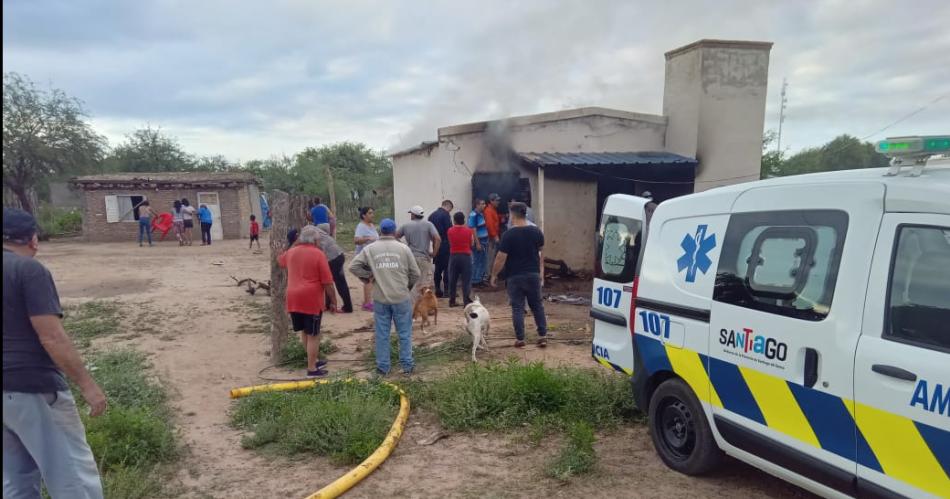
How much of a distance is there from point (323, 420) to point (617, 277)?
8.83ft

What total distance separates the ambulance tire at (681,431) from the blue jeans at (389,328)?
289 cm

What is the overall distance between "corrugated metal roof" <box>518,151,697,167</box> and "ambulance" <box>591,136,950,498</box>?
6918mm

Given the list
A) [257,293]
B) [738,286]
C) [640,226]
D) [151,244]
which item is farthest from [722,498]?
[151,244]

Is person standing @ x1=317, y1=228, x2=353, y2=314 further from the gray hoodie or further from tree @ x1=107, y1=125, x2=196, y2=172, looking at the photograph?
tree @ x1=107, y1=125, x2=196, y2=172

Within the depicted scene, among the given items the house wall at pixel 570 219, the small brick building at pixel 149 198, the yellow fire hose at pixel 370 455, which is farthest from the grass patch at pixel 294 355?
the small brick building at pixel 149 198

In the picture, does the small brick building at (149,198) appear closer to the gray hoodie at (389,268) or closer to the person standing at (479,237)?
the person standing at (479,237)

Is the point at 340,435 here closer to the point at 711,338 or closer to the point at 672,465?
the point at 672,465

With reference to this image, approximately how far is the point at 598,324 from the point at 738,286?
162cm

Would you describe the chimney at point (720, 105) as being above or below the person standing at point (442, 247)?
above

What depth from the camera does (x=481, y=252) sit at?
1090cm

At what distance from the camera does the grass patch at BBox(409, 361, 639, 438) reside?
4.63 metres

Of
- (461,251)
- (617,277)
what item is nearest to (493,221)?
(461,251)

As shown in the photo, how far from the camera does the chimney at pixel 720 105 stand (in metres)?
11.1

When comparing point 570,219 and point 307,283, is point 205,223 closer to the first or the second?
point 570,219
